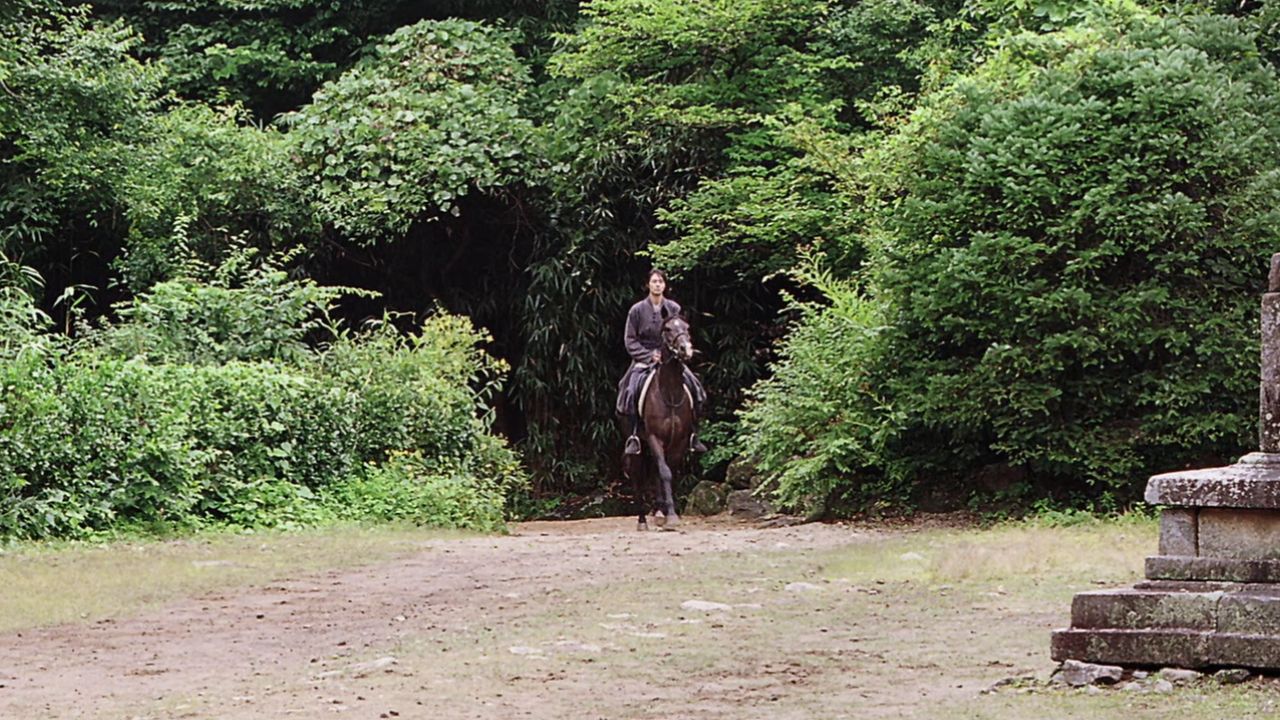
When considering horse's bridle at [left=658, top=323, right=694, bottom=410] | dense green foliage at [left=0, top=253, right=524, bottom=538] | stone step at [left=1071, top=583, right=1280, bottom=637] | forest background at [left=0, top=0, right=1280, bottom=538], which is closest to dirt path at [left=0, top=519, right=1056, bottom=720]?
stone step at [left=1071, top=583, right=1280, bottom=637]

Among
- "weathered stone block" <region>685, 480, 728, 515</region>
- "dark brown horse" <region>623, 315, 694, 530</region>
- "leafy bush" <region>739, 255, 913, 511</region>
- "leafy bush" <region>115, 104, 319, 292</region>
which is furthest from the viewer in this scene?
"leafy bush" <region>115, 104, 319, 292</region>

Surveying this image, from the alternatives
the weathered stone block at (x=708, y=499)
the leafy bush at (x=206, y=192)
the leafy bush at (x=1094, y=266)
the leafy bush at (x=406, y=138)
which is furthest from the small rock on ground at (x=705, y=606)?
the leafy bush at (x=406, y=138)

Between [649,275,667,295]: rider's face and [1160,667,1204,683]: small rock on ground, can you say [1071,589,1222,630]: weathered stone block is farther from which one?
[649,275,667,295]: rider's face

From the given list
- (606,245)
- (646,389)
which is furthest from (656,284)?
(606,245)

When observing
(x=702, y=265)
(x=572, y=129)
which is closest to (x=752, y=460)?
(x=702, y=265)

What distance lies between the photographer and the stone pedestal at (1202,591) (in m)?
7.39

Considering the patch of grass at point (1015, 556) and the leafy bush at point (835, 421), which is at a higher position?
the leafy bush at point (835, 421)

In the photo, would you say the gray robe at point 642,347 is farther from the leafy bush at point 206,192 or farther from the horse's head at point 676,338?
the leafy bush at point 206,192

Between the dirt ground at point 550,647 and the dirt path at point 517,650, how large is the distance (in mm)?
19

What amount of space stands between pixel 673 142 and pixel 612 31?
1649 mm

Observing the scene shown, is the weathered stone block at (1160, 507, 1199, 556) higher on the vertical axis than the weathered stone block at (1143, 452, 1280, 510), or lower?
lower

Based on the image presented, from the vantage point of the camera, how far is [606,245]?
24406mm

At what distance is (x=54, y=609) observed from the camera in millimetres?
10438

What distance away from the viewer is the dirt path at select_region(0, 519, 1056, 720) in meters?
7.35
